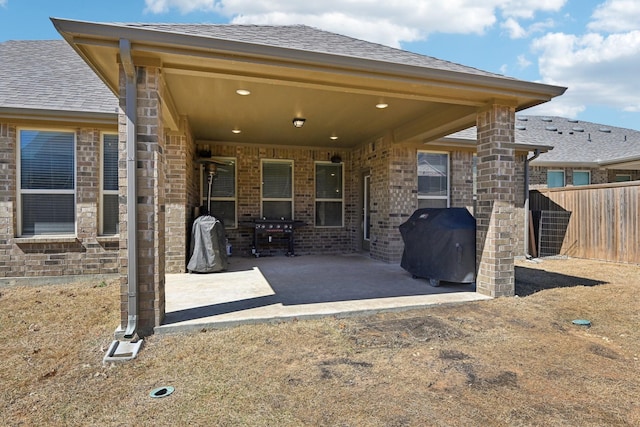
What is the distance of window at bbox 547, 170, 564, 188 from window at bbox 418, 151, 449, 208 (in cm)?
539

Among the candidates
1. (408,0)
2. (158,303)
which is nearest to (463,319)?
(158,303)

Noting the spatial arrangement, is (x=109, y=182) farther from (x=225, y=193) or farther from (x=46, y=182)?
(x=225, y=193)

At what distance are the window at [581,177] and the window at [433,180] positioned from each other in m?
6.18

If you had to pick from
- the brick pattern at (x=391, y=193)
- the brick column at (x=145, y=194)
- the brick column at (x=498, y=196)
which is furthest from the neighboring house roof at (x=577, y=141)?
the brick column at (x=145, y=194)

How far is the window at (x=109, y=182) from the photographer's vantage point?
6.04 meters

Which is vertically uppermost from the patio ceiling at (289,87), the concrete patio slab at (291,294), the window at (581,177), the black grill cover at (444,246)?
the patio ceiling at (289,87)

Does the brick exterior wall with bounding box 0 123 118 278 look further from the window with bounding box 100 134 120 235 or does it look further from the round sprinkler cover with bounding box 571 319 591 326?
the round sprinkler cover with bounding box 571 319 591 326

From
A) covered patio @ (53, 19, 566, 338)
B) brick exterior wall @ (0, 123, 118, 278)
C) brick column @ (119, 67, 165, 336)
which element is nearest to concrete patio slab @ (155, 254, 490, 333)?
covered patio @ (53, 19, 566, 338)

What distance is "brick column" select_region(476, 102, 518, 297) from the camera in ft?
14.9

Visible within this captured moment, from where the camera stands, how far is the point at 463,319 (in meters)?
3.87

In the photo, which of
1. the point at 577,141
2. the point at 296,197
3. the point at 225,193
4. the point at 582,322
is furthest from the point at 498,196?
the point at 577,141

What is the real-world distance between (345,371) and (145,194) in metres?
2.38

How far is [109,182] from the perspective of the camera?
239 inches

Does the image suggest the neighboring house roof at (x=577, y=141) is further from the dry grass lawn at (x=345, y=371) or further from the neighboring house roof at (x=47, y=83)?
the neighboring house roof at (x=47, y=83)
